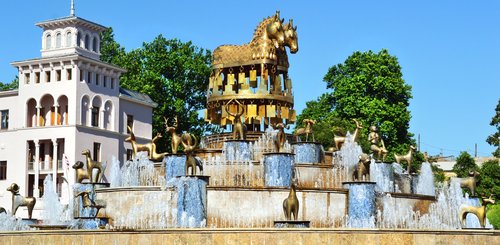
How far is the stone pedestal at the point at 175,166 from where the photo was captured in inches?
1137

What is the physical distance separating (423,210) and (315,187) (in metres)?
3.77

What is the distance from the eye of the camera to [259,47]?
35500 mm

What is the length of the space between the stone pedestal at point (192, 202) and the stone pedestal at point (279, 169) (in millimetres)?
2825

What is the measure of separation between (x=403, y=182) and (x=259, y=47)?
7972 millimetres

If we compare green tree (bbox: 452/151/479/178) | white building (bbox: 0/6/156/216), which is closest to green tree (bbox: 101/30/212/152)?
white building (bbox: 0/6/156/216)

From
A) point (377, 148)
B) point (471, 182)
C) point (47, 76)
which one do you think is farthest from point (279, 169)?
point (47, 76)

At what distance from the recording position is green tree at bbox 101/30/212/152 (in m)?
63.7

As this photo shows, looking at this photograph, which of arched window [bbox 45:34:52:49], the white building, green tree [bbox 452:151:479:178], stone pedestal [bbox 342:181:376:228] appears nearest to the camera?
stone pedestal [bbox 342:181:376:228]

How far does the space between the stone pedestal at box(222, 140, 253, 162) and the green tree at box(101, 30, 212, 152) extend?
31371 mm

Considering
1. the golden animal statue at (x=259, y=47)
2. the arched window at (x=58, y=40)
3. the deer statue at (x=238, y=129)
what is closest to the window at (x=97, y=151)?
the arched window at (x=58, y=40)

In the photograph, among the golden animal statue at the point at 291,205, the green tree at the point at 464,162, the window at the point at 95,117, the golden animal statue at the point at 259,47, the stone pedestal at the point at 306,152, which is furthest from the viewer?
the green tree at the point at 464,162

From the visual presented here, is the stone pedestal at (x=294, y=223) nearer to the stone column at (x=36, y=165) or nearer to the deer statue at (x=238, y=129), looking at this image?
the deer statue at (x=238, y=129)

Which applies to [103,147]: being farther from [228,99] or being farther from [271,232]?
[271,232]

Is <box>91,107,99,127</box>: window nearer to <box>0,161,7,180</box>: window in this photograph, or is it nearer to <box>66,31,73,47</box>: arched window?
<box>66,31,73,47</box>: arched window
